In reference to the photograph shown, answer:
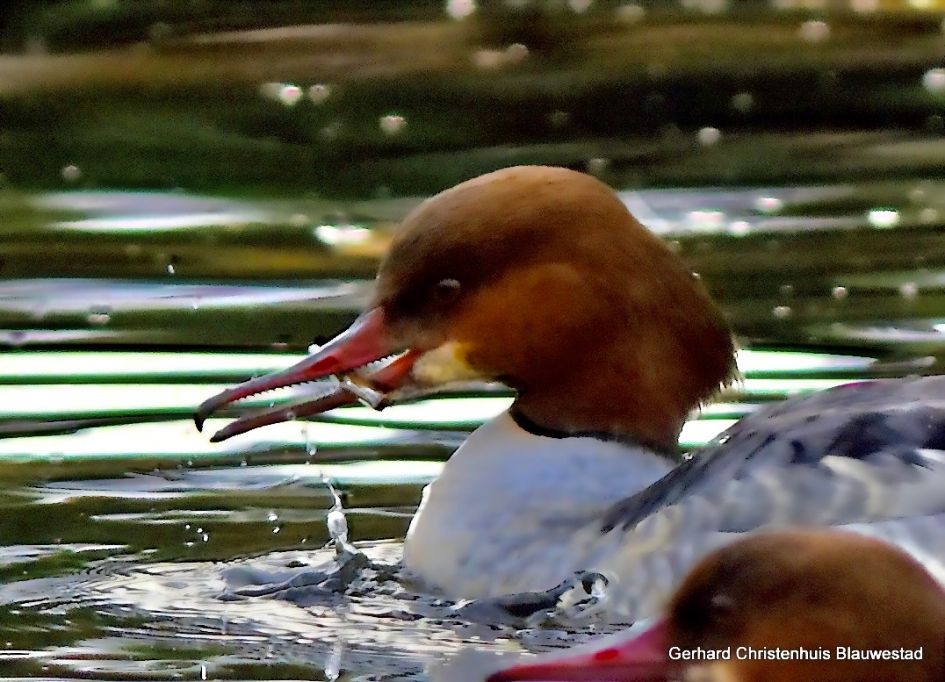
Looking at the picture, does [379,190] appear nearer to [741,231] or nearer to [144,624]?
[741,231]

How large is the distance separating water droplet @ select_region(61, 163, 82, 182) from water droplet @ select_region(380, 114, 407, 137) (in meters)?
1.82

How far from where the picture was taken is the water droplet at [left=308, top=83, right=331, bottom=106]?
13681 millimetres

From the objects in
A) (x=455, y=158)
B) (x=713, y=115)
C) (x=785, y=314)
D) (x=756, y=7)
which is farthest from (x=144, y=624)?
(x=756, y=7)

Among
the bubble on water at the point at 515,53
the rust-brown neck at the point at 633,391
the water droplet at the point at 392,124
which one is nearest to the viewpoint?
the rust-brown neck at the point at 633,391

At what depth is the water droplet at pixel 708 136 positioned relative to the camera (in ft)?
41.4

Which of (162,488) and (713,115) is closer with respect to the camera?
(162,488)

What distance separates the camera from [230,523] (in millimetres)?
6418

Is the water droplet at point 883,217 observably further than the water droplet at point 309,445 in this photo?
Yes

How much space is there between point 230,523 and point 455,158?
579cm

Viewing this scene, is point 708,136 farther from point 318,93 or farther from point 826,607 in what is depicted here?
point 826,607

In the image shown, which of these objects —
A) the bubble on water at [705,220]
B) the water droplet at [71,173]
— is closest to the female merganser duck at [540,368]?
the bubble on water at [705,220]

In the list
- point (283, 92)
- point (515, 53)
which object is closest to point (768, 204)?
point (283, 92)

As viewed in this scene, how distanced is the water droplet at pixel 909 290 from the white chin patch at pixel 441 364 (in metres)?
3.51

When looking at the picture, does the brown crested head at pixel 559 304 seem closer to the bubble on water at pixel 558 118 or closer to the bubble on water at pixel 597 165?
the bubble on water at pixel 597 165
